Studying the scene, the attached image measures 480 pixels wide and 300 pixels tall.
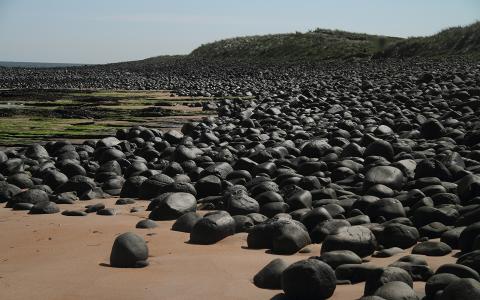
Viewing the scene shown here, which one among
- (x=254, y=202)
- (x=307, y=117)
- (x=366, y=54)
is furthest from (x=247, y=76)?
(x=254, y=202)

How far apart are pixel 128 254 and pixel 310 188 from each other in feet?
7.09

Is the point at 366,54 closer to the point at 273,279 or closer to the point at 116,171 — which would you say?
the point at 116,171

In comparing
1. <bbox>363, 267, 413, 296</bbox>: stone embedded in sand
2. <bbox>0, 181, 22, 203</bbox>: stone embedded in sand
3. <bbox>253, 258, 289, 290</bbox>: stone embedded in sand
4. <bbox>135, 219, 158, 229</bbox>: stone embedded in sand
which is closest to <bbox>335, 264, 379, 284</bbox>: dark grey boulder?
<bbox>363, 267, 413, 296</bbox>: stone embedded in sand

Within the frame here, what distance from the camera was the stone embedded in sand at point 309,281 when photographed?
8.38ft

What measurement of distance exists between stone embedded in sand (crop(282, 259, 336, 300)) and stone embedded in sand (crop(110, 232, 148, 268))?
0.91 metres

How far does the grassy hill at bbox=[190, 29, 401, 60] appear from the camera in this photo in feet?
123

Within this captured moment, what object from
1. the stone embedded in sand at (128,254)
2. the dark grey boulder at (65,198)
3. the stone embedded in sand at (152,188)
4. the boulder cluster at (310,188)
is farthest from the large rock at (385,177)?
the dark grey boulder at (65,198)

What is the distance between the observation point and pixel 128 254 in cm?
312

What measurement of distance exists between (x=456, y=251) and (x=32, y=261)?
7.66 ft

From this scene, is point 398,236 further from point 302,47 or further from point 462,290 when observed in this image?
point 302,47

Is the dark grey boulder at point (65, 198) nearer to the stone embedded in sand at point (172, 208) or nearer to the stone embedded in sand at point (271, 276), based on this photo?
the stone embedded in sand at point (172, 208)

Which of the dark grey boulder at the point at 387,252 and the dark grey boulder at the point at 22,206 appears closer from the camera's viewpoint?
the dark grey boulder at the point at 387,252

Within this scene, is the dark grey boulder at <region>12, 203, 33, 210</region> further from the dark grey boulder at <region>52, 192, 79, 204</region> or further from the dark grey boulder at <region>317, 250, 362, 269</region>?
the dark grey boulder at <region>317, 250, 362, 269</region>

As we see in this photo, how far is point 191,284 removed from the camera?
2.84 metres
